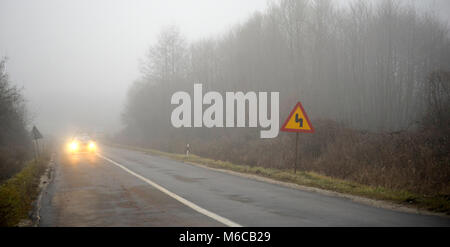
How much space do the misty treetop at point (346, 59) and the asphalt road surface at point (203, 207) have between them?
18.2m

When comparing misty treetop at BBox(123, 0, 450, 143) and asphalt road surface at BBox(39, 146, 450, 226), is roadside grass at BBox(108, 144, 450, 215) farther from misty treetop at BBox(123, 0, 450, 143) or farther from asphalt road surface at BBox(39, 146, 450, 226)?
misty treetop at BBox(123, 0, 450, 143)

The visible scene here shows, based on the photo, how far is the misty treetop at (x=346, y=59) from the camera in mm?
30406

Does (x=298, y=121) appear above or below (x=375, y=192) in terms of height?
above

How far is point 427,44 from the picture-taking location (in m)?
31.3

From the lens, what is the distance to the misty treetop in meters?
30.4

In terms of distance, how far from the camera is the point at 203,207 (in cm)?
747

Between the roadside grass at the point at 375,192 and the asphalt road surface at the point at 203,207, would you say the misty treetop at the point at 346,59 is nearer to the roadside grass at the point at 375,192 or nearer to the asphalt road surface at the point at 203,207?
the roadside grass at the point at 375,192

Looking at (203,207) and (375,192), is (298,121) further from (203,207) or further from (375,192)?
(203,207)

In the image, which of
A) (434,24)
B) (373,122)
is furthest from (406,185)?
(434,24)

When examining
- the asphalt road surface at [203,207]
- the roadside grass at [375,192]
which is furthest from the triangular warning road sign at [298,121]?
the asphalt road surface at [203,207]

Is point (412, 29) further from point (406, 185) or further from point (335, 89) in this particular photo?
point (406, 185)

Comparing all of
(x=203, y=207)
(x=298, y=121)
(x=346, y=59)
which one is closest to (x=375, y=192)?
(x=298, y=121)

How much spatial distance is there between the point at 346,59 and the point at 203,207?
31.4 meters
